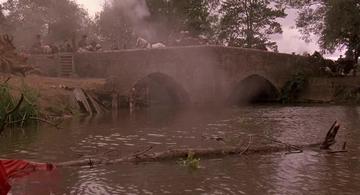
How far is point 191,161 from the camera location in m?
10.5

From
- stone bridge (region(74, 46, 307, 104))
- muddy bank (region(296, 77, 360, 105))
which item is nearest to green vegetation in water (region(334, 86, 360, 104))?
muddy bank (region(296, 77, 360, 105))

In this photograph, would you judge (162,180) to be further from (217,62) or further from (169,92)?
(169,92)

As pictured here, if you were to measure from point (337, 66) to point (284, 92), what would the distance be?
16.6 ft

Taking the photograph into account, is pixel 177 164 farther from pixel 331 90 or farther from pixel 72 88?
pixel 331 90

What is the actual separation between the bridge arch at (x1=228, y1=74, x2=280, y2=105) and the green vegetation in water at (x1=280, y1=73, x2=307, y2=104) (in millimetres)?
654

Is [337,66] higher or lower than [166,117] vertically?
higher

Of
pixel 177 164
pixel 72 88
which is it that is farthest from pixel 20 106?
pixel 72 88

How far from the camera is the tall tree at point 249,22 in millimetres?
49125

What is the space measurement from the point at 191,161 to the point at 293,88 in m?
27.8

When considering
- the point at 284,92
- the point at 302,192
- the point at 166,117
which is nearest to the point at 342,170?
the point at 302,192

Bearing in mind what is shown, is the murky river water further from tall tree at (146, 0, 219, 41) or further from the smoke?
the smoke

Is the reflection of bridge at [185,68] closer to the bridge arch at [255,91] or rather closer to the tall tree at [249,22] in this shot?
the bridge arch at [255,91]

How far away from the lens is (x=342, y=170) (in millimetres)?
10375

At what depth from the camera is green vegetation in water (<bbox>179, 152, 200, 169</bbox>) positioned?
10.4 metres
